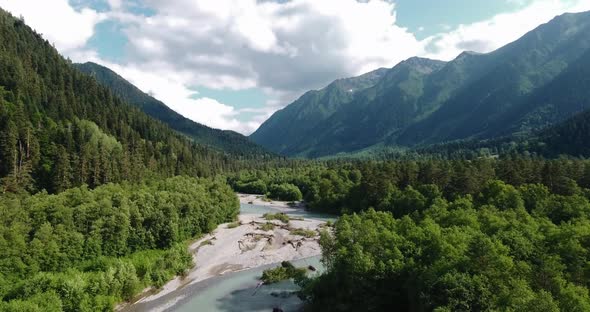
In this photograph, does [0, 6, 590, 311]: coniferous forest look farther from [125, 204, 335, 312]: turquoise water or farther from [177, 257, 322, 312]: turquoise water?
[177, 257, 322, 312]: turquoise water

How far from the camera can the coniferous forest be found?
39625 mm

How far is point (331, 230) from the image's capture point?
293 ft

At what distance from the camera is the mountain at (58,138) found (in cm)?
11012

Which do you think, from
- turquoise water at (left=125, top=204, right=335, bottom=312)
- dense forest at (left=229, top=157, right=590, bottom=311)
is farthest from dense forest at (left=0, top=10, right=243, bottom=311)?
dense forest at (left=229, top=157, right=590, bottom=311)

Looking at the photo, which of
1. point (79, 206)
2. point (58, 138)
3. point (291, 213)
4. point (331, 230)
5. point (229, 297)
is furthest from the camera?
point (291, 213)

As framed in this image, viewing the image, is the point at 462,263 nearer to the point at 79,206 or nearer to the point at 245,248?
the point at 245,248

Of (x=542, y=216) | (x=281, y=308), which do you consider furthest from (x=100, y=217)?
(x=542, y=216)

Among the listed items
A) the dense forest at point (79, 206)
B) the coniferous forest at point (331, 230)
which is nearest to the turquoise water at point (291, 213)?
the coniferous forest at point (331, 230)

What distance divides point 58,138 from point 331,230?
9263 centimetres

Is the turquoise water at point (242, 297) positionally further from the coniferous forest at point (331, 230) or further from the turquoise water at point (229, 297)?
the coniferous forest at point (331, 230)

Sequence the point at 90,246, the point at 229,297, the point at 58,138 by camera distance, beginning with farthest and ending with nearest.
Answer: the point at 58,138
the point at 90,246
the point at 229,297

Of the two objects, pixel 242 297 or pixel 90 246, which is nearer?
pixel 242 297

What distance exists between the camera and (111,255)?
241 ft

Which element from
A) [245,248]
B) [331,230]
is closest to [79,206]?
[245,248]
